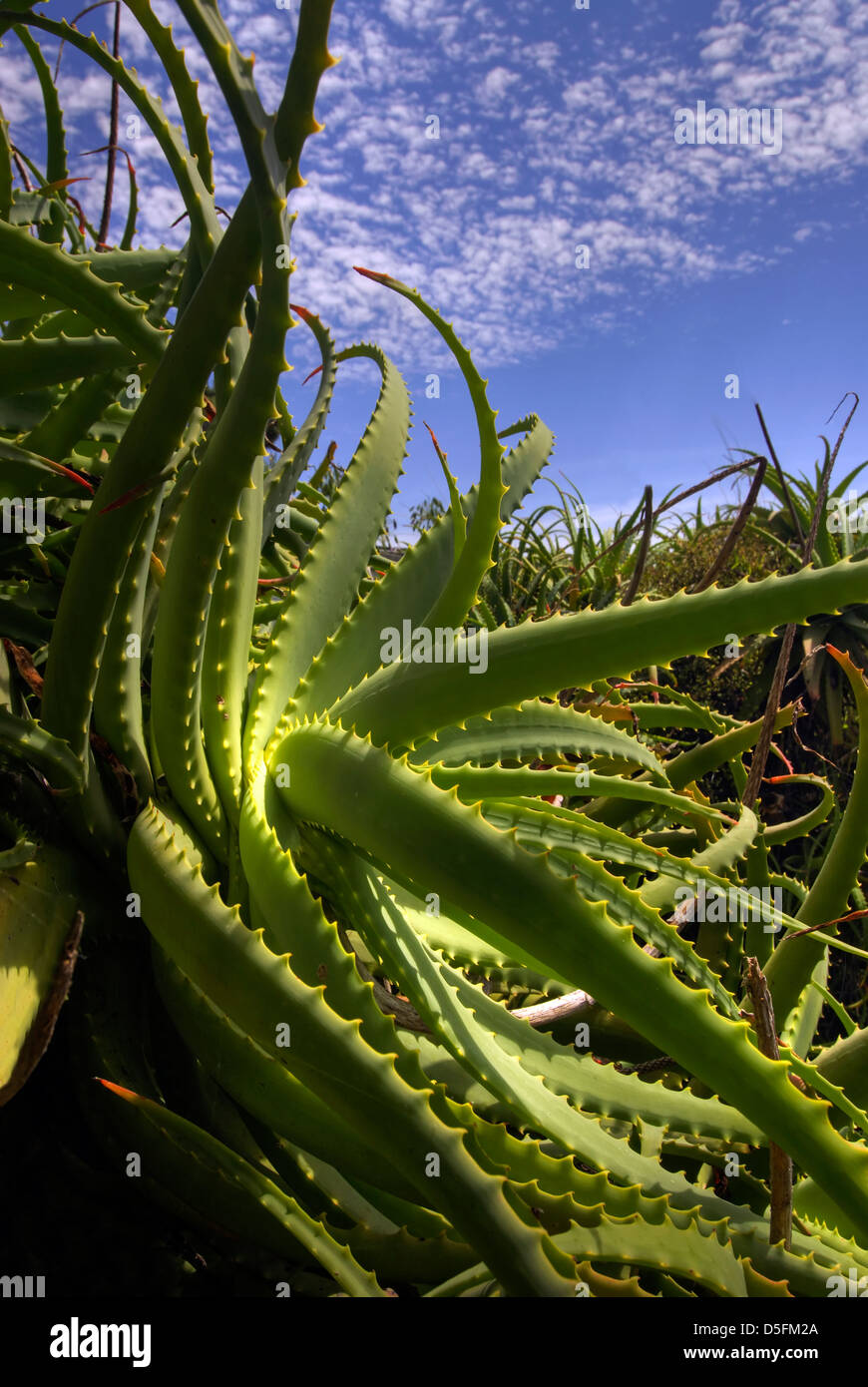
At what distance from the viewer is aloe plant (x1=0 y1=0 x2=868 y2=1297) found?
0.42 m

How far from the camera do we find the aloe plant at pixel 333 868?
421 mm

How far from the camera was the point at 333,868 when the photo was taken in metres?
0.62

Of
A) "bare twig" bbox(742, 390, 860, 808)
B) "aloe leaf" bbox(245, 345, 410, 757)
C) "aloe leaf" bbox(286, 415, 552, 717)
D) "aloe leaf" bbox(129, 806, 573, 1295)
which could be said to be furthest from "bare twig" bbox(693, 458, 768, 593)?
"aloe leaf" bbox(129, 806, 573, 1295)

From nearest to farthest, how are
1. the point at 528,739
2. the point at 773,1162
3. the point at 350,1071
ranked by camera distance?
1. the point at 350,1071
2. the point at 773,1162
3. the point at 528,739

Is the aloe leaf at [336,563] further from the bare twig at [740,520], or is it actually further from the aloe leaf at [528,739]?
the bare twig at [740,520]

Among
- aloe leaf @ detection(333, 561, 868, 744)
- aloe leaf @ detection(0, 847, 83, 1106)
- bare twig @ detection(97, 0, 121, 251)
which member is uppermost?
bare twig @ detection(97, 0, 121, 251)

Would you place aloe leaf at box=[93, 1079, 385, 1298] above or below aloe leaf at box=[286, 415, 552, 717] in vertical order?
below

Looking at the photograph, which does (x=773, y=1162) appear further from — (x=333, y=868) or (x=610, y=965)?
(x=333, y=868)

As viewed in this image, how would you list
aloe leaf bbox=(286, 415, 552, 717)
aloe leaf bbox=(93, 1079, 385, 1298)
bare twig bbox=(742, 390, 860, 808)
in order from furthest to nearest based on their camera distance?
aloe leaf bbox=(286, 415, 552, 717)
bare twig bbox=(742, 390, 860, 808)
aloe leaf bbox=(93, 1079, 385, 1298)

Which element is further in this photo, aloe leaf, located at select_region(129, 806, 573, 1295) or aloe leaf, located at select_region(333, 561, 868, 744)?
aloe leaf, located at select_region(333, 561, 868, 744)

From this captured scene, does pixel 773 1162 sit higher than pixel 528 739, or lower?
lower

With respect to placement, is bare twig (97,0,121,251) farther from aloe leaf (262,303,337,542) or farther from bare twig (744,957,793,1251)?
bare twig (744,957,793,1251)

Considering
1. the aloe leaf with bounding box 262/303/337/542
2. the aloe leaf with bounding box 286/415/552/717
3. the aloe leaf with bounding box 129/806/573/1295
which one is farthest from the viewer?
the aloe leaf with bounding box 262/303/337/542

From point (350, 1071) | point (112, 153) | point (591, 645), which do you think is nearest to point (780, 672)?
point (591, 645)
